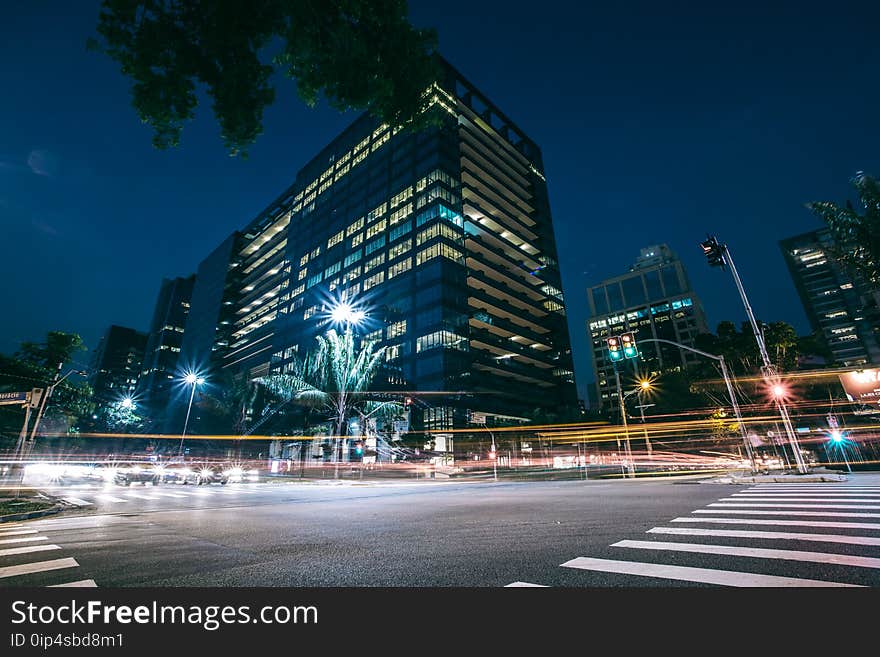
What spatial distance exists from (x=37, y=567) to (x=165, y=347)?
15839 centimetres

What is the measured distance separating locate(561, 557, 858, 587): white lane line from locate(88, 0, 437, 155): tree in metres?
8.13

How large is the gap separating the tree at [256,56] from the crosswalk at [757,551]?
8288 millimetres

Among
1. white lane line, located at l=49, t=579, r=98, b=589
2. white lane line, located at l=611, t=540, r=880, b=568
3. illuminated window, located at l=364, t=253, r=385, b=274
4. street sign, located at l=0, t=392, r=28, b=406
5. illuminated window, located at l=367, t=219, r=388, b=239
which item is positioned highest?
illuminated window, located at l=367, t=219, r=388, b=239

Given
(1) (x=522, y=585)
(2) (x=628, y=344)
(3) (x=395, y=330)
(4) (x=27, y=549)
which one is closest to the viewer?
(1) (x=522, y=585)

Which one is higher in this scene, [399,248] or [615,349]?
[399,248]

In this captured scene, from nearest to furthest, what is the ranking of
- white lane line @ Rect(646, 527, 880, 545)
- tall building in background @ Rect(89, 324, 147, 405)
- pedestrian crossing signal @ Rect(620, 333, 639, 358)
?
white lane line @ Rect(646, 527, 880, 545)
pedestrian crossing signal @ Rect(620, 333, 639, 358)
tall building in background @ Rect(89, 324, 147, 405)

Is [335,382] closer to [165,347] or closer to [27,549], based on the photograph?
[27,549]

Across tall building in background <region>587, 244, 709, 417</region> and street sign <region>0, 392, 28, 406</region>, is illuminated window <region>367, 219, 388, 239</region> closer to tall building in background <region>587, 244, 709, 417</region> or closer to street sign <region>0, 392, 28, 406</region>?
street sign <region>0, 392, 28, 406</region>

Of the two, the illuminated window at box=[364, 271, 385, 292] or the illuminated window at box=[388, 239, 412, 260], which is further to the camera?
the illuminated window at box=[364, 271, 385, 292]

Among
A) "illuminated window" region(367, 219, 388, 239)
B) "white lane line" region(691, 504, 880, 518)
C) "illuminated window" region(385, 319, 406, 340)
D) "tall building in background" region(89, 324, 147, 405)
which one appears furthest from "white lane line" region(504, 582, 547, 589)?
"tall building in background" region(89, 324, 147, 405)

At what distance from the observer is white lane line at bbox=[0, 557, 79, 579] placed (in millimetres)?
4388

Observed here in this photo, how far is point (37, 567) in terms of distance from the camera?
4602 mm

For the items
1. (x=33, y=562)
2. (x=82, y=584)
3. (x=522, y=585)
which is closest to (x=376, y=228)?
(x=33, y=562)

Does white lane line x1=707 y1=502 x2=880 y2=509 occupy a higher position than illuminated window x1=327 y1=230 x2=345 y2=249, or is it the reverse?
illuminated window x1=327 y1=230 x2=345 y2=249
